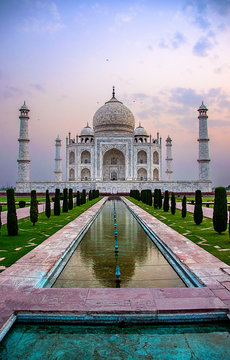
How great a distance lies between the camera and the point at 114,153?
31844 millimetres

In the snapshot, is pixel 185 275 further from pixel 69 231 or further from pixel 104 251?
pixel 69 231

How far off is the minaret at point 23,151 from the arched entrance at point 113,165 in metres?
8.96

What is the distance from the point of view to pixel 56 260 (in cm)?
391

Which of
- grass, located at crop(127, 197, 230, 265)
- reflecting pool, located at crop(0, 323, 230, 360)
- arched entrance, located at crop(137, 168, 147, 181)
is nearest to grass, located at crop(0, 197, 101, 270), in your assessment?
reflecting pool, located at crop(0, 323, 230, 360)

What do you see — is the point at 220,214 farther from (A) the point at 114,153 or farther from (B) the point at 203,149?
(A) the point at 114,153

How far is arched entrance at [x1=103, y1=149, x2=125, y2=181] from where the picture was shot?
103ft

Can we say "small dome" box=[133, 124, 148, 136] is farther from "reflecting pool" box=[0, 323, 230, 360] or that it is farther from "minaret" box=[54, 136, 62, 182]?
"reflecting pool" box=[0, 323, 230, 360]

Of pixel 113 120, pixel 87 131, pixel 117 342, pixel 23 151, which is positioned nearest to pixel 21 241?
pixel 117 342

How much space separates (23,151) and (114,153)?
1002 cm

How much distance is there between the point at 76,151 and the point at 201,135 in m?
12.1

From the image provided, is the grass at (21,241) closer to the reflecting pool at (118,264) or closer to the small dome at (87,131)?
the reflecting pool at (118,264)

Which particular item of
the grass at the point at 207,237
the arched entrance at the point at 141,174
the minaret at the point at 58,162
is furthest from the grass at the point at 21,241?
the arched entrance at the point at 141,174

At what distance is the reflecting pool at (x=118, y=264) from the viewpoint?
3176 millimetres

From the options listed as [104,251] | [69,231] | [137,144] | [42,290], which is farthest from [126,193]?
[42,290]
